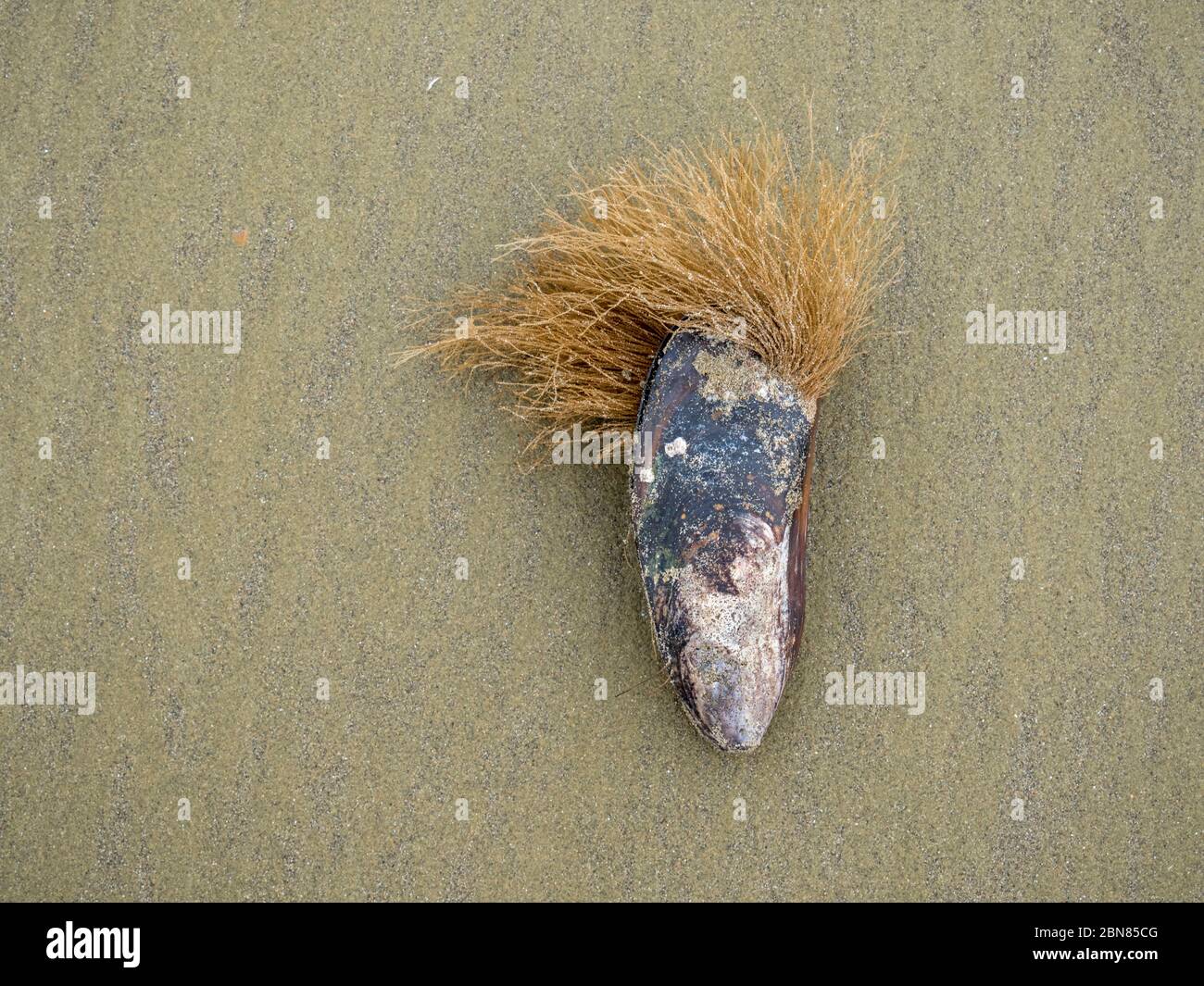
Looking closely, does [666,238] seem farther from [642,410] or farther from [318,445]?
[318,445]

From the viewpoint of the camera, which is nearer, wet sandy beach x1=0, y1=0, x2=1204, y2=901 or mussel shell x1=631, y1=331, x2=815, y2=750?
mussel shell x1=631, y1=331, x2=815, y2=750

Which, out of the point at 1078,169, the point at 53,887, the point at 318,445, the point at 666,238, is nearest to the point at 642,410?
the point at 666,238

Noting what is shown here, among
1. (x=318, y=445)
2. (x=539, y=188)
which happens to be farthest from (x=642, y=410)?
(x=318, y=445)

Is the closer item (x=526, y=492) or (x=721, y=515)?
(x=721, y=515)

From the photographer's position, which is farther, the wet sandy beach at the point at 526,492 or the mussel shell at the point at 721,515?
the wet sandy beach at the point at 526,492

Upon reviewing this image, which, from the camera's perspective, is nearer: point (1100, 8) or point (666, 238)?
point (666, 238)

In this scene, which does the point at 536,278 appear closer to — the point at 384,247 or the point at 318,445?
the point at 384,247

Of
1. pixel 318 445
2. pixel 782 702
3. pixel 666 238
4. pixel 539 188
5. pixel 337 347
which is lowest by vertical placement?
pixel 782 702

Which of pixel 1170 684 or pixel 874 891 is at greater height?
pixel 1170 684
